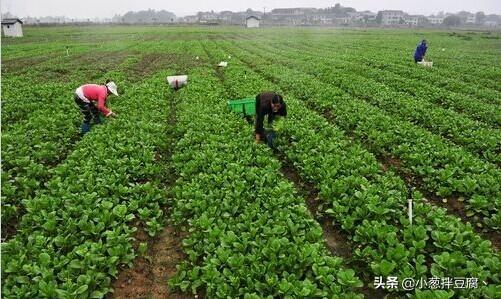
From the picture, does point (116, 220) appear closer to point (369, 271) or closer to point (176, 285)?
point (176, 285)

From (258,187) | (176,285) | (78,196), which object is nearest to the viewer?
(176,285)

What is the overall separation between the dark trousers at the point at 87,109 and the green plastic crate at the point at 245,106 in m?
4.23

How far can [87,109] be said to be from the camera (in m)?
11.0

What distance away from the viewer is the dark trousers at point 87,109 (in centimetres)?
1083

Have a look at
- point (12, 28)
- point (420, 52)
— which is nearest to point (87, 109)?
point (420, 52)

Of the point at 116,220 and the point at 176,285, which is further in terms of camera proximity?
the point at 116,220

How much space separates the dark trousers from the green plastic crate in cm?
423

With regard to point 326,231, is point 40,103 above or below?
above

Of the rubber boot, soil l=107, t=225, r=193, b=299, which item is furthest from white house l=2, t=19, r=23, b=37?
soil l=107, t=225, r=193, b=299

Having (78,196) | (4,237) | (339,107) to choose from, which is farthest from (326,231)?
(339,107)

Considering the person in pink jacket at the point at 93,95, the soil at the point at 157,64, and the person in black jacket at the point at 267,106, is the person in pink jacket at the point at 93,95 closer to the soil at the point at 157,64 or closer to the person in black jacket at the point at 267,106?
the person in black jacket at the point at 267,106

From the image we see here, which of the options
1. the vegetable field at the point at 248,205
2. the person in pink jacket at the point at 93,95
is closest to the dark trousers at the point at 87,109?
the person in pink jacket at the point at 93,95

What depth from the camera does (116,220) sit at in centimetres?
671

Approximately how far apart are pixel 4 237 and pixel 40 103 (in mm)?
9359
